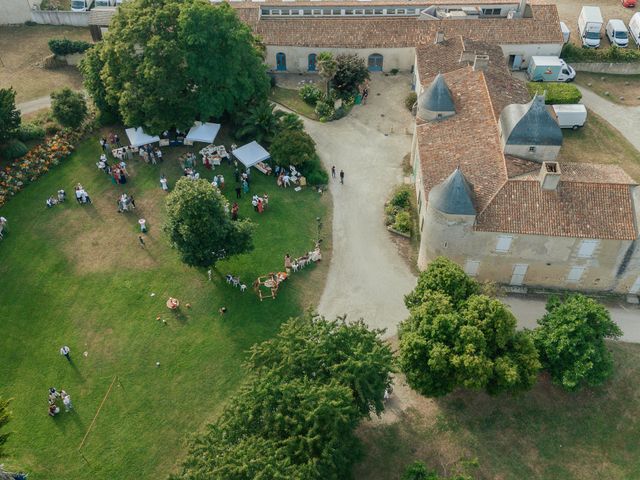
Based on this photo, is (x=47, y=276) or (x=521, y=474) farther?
(x=47, y=276)

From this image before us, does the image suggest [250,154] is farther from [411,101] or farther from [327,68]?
[411,101]

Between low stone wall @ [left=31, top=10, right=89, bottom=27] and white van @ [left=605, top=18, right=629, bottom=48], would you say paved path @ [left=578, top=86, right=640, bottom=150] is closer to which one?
white van @ [left=605, top=18, right=629, bottom=48]

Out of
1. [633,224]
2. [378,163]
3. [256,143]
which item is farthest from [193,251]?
[633,224]

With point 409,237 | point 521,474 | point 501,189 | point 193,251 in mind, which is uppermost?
point 501,189

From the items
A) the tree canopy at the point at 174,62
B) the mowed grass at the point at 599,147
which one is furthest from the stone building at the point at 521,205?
the tree canopy at the point at 174,62

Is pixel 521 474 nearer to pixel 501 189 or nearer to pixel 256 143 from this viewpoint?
pixel 501 189

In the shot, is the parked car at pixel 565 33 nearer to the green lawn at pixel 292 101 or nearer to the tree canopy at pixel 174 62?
the green lawn at pixel 292 101

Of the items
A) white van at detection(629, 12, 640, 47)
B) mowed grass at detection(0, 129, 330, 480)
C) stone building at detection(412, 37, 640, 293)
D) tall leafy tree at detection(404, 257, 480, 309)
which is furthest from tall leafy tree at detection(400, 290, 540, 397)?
white van at detection(629, 12, 640, 47)
